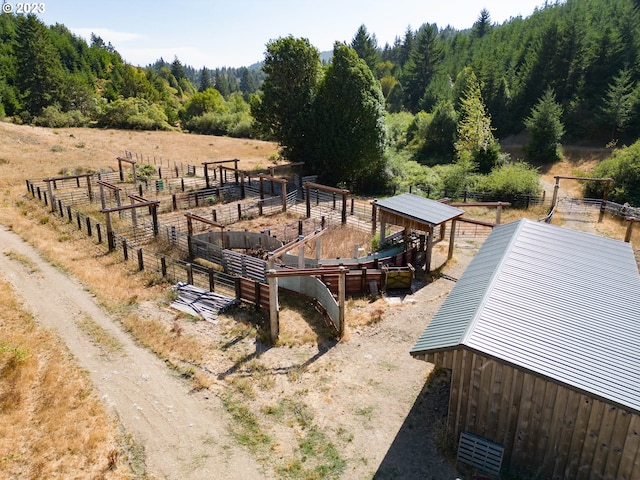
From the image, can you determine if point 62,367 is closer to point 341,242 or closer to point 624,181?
point 341,242

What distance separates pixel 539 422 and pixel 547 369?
1387 mm

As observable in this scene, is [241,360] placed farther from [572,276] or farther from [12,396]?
[572,276]

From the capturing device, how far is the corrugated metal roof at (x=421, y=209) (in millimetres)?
21219

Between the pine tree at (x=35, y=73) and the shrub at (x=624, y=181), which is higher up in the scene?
the pine tree at (x=35, y=73)

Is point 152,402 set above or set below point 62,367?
below

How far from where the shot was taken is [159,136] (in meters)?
70.2

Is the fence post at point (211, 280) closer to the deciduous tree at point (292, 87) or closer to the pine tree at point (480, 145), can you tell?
the deciduous tree at point (292, 87)

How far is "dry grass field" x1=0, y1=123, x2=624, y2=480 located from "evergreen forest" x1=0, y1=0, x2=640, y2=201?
21075 mm

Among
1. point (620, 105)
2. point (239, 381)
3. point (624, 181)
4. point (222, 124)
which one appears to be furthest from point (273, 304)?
point (222, 124)

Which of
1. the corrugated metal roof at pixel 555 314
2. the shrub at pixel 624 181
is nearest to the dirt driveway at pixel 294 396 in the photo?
the corrugated metal roof at pixel 555 314

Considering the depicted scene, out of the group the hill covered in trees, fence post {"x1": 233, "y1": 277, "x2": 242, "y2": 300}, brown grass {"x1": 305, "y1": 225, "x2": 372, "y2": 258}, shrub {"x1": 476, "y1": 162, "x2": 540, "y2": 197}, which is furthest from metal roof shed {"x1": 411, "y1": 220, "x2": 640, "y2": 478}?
the hill covered in trees

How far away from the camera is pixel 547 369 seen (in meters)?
9.52

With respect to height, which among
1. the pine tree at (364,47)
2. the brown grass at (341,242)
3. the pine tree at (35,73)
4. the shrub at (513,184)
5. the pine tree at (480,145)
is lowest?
the brown grass at (341,242)

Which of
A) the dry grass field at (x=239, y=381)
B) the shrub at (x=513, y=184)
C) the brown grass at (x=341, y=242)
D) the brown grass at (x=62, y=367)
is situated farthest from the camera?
the shrub at (x=513, y=184)
